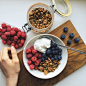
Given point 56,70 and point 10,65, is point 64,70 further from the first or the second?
point 10,65

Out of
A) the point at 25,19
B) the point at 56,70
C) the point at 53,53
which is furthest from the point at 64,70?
the point at 25,19

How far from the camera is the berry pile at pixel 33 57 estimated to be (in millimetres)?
928

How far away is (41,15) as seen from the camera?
0.95 m

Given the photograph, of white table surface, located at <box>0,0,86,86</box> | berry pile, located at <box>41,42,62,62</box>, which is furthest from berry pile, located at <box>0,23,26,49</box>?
berry pile, located at <box>41,42,62,62</box>

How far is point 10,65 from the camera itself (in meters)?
0.86

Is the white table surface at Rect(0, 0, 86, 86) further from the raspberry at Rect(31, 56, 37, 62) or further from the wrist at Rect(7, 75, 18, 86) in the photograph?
the wrist at Rect(7, 75, 18, 86)

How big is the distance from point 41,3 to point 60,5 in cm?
18

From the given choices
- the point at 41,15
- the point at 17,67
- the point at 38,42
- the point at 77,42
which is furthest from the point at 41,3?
the point at 17,67

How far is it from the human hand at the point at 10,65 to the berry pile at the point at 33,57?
0.10 m

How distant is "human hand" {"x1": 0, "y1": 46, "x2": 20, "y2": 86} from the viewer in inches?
34.0

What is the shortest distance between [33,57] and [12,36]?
0.89ft

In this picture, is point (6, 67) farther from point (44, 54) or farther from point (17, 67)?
point (44, 54)

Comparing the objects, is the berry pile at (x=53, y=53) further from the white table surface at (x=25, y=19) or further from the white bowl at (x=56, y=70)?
the white table surface at (x=25, y=19)

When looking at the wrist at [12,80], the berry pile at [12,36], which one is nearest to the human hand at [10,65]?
the wrist at [12,80]
